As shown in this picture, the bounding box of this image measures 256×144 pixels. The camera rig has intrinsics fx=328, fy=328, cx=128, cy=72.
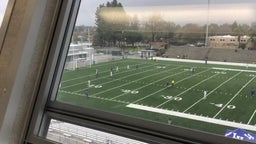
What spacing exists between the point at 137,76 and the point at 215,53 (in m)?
0.62

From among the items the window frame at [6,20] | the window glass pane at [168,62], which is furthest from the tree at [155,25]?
the window frame at [6,20]

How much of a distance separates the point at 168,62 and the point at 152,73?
5.7 inches

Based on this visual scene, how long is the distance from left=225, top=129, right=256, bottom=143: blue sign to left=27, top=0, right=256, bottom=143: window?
26mm

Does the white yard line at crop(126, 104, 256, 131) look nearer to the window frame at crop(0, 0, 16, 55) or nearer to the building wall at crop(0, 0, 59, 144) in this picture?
the building wall at crop(0, 0, 59, 144)

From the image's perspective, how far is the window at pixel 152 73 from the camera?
2.00 metres

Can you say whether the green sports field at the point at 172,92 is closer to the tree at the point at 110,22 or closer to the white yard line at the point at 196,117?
the white yard line at the point at 196,117

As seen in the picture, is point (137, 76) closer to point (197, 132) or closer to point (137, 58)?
point (137, 58)

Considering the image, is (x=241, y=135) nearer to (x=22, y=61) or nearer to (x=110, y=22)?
(x=110, y=22)

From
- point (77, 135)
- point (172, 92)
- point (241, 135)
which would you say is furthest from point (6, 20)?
point (241, 135)

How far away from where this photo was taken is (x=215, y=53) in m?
2.11

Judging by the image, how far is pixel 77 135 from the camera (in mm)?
2486

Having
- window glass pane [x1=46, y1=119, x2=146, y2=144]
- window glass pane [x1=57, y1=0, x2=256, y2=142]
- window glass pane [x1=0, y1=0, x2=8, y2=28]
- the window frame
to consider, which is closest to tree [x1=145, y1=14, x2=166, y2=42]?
window glass pane [x1=57, y1=0, x2=256, y2=142]

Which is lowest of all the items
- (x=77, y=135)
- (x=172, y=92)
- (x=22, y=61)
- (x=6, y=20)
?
(x=77, y=135)

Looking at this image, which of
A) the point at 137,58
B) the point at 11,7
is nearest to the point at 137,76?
the point at 137,58
